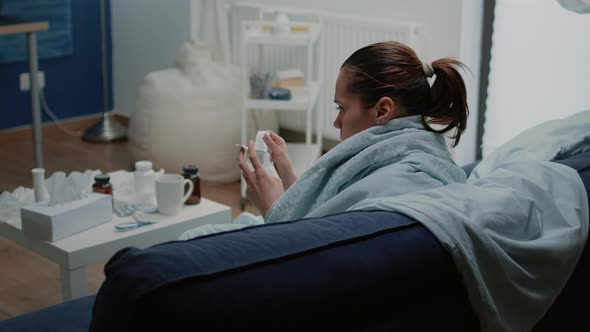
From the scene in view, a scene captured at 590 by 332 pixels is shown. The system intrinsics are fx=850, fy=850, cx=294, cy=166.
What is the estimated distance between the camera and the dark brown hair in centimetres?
164

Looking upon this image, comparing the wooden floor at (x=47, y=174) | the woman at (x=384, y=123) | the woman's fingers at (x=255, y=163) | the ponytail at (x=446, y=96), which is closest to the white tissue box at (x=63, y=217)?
the wooden floor at (x=47, y=174)

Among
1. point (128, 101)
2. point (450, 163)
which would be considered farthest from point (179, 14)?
point (450, 163)

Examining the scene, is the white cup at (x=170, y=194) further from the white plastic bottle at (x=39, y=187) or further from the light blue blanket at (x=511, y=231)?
the light blue blanket at (x=511, y=231)

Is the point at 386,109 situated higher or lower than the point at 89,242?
higher

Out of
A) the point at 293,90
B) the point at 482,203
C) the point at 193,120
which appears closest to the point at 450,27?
the point at 293,90

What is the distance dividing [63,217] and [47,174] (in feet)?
6.49

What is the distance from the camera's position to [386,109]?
1645mm

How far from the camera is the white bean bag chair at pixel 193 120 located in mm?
4000

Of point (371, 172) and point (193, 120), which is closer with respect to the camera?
point (371, 172)

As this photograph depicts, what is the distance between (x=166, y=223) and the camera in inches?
94.2

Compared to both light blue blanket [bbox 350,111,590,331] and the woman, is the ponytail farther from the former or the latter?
light blue blanket [bbox 350,111,590,331]

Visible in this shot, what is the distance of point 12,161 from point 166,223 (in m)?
2.20

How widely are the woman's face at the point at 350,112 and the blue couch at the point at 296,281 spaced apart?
453 mm

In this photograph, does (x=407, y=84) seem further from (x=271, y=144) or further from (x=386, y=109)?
(x=271, y=144)
